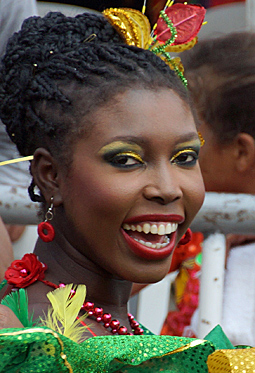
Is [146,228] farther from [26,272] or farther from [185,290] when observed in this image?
[185,290]

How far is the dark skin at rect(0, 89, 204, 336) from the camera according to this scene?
56.6 inches

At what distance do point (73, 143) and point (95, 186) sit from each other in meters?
0.13

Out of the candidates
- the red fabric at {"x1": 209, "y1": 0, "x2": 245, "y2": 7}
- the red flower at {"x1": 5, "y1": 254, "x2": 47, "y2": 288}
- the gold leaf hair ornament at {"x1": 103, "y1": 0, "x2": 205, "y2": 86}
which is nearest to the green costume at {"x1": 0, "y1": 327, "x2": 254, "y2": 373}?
the red flower at {"x1": 5, "y1": 254, "x2": 47, "y2": 288}

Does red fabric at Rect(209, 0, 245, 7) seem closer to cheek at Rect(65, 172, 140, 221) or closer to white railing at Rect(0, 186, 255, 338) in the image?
white railing at Rect(0, 186, 255, 338)

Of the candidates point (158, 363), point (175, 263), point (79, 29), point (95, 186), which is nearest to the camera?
point (158, 363)

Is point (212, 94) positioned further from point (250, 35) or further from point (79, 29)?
point (79, 29)

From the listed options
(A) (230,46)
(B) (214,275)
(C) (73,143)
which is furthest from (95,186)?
(A) (230,46)

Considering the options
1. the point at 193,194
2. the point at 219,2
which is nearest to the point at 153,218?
the point at 193,194

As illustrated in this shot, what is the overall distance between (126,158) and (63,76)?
0.90 ft

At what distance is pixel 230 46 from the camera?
2838 mm

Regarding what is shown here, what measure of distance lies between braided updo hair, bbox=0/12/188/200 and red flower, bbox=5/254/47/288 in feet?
0.66

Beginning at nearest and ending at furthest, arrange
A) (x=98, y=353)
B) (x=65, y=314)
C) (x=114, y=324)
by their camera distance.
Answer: (x=98, y=353) < (x=65, y=314) < (x=114, y=324)

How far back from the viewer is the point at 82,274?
1536 millimetres

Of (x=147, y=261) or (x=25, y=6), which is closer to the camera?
(x=147, y=261)
